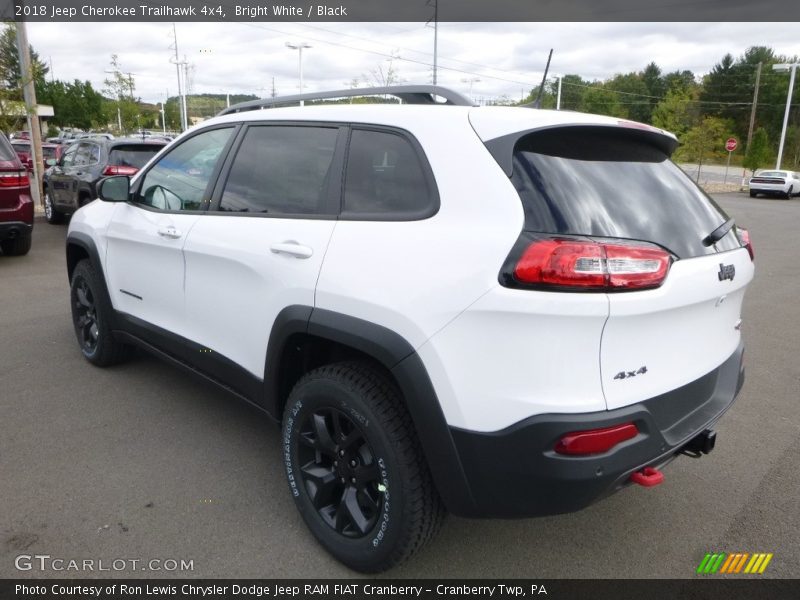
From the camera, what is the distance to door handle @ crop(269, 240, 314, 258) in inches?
98.6

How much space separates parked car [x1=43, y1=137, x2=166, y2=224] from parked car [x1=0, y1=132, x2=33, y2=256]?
1.76m

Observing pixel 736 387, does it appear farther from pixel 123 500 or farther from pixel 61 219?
pixel 61 219

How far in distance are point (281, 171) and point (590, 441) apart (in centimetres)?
183

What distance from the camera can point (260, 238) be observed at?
277 cm

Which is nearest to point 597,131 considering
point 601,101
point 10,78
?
point 10,78

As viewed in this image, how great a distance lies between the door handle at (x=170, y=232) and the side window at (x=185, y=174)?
136 mm

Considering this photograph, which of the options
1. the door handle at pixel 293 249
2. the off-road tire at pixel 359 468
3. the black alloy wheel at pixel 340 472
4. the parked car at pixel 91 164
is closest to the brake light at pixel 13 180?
the parked car at pixel 91 164

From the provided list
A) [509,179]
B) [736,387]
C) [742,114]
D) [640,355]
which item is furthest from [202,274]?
[742,114]

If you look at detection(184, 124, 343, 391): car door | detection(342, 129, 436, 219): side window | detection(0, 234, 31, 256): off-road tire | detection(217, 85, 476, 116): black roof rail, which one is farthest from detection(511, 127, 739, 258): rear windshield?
detection(0, 234, 31, 256): off-road tire

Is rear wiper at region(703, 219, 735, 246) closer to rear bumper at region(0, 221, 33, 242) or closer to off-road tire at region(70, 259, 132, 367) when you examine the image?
off-road tire at region(70, 259, 132, 367)

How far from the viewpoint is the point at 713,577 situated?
2504mm

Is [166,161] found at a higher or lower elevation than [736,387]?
higher

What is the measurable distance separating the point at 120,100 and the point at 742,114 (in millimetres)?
72846

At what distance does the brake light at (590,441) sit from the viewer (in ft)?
6.25
